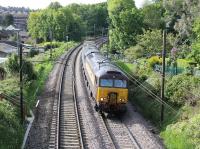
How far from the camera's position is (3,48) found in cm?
8869

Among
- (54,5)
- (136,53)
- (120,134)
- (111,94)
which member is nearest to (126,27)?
(136,53)

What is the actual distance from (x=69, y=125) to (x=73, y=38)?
10066cm

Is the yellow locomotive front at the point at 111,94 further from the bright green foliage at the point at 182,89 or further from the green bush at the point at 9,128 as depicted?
the green bush at the point at 9,128

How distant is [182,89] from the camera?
2820 centimetres

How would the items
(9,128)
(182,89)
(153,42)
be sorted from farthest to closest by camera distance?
(153,42)
(182,89)
(9,128)

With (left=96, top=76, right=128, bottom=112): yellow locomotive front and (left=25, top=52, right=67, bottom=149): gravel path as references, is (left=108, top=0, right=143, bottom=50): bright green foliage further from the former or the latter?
(left=96, top=76, right=128, bottom=112): yellow locomotive front

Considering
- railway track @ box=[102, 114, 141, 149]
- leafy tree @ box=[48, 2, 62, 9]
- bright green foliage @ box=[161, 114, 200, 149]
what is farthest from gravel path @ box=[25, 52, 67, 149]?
leafy tree @ box=[48, 2, 62, 9]

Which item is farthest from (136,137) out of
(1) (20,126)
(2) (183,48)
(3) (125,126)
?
(2) (183,48)

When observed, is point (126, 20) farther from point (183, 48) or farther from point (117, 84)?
point (117, 84)

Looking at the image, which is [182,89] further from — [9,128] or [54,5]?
[54,5]

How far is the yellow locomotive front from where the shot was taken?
27.6 m

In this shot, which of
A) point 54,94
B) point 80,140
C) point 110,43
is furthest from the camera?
point 110,43

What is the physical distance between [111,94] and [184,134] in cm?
647

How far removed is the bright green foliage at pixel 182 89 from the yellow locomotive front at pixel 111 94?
131 inches
